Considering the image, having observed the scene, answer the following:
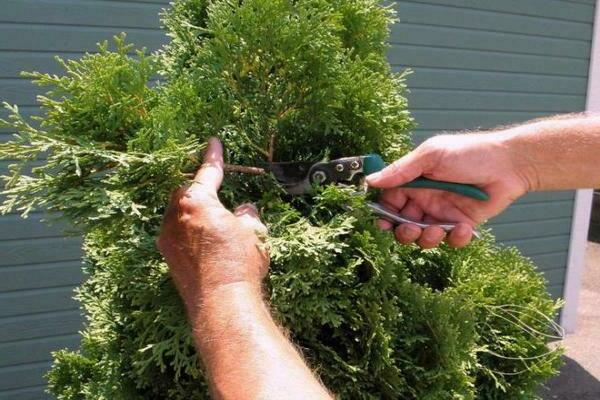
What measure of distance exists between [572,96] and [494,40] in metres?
1.28

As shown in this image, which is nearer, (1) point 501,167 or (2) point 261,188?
(2) point 261,188

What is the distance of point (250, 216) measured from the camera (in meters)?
1.60

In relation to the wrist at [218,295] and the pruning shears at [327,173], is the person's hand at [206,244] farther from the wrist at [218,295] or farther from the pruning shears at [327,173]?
the pruning shears at [327,173]

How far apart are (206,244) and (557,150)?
1.35m

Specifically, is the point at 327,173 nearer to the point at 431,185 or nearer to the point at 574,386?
the point at 431,185

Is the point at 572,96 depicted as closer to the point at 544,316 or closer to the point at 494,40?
the point at 494,40

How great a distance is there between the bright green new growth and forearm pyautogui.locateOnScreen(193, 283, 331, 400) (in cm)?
17

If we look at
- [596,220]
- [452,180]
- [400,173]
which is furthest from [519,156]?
[596,220]

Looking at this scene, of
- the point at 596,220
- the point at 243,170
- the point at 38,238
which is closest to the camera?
the point at 243,170

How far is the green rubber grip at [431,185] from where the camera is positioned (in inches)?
70.4

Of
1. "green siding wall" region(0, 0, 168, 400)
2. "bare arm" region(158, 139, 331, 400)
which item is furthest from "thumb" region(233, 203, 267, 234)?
"green siding wall" region(0, 0, 168, 400)

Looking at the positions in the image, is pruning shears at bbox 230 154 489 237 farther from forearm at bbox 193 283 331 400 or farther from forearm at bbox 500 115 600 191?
forearm at bbox 500 115 600 191

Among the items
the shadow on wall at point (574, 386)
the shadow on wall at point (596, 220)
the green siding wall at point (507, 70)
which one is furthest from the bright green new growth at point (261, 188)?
the shadow on wall at point (596, 220)

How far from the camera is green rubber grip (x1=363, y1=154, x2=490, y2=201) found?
1.79 metres
